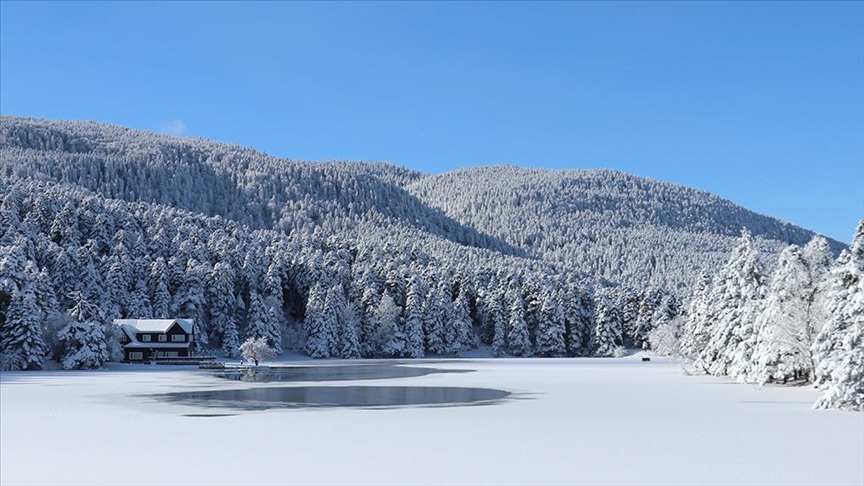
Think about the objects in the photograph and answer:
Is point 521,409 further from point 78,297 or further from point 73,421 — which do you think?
point 78,297

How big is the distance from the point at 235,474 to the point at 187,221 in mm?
140327

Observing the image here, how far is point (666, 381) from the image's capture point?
57.9m

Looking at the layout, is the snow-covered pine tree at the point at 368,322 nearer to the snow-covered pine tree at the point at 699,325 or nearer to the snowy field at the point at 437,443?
the snow-covered pine tree at the point at 699,325

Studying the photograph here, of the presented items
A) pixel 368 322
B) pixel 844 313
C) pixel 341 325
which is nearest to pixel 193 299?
pixel 341 325

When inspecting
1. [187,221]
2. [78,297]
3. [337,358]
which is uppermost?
[187,221]

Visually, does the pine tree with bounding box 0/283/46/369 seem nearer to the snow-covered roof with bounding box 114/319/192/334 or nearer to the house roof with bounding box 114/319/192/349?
the house roof with bounding box 114/319/192/349

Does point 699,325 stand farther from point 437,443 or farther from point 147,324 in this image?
point 147,324

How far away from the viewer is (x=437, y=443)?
2306cm

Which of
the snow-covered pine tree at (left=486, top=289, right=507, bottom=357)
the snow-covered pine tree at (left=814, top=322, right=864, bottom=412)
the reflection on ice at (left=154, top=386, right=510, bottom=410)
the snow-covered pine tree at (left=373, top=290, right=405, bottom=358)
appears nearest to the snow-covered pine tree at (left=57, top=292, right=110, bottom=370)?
the reflection on ice at (left=154, top=386, right=510, bottom=410)

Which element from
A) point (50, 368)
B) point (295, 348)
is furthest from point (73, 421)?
point (295, 348)

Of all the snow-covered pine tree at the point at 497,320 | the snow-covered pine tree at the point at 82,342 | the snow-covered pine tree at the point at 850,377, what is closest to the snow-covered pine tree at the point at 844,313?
the snow-covered pine tree at the point at 850,377

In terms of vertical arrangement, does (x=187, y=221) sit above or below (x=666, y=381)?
above

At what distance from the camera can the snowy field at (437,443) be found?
18125 millimetres

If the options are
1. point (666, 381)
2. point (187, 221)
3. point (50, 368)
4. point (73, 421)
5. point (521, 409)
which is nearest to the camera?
point (73, 421)
